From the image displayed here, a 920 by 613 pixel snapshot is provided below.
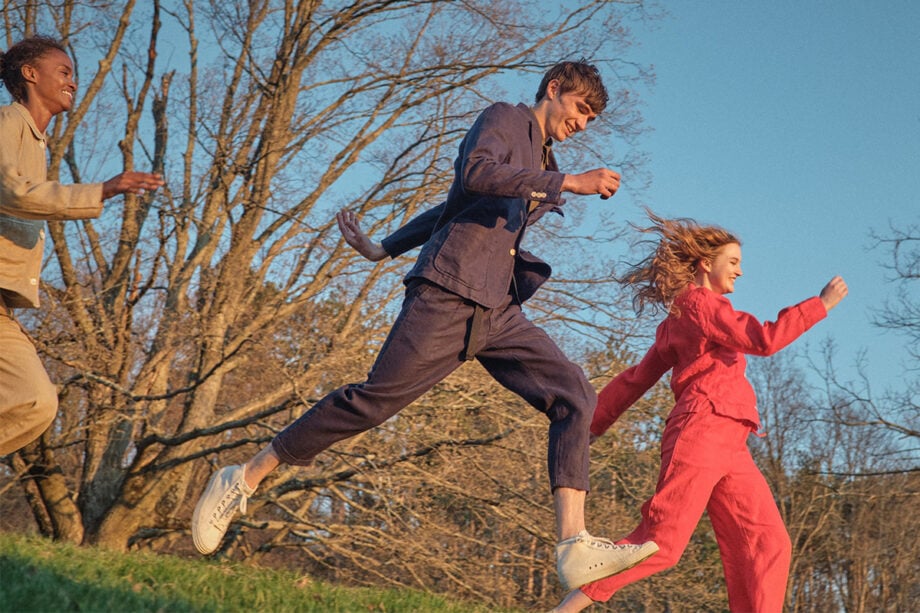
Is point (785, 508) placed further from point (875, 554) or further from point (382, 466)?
point (382, 466)

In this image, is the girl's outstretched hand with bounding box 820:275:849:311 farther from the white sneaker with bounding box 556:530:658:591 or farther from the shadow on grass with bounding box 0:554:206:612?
the shadow on grass with bounding box 0:554:206:612

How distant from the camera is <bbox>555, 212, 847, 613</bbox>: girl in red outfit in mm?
3873

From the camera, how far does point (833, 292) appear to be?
3918 mm

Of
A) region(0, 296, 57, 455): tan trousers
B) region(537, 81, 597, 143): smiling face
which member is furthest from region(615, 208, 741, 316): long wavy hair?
region(0, 296, 57, 455): tan trousers

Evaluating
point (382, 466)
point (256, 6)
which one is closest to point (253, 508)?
point (382, 466)

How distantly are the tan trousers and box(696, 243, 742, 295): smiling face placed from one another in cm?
283

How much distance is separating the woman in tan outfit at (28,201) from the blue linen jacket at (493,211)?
1.13 m

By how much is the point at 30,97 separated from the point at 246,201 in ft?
20.5

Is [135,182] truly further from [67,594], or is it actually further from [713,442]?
[713,442]

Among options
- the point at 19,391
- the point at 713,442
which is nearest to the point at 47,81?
the point at 19,391

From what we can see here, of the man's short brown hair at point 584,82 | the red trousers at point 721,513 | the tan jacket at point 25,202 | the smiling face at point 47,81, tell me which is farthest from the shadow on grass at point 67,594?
the man's short brown hair at point 584,82

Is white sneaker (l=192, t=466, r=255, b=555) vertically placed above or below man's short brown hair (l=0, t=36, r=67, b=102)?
below

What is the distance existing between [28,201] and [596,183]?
2.15 metres

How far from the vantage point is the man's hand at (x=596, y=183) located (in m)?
3.25
